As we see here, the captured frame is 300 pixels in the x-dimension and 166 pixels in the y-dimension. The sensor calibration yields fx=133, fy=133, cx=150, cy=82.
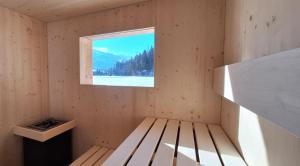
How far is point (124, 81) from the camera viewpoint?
6.37 ft

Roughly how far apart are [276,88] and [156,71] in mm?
1306

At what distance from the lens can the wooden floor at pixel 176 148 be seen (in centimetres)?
84

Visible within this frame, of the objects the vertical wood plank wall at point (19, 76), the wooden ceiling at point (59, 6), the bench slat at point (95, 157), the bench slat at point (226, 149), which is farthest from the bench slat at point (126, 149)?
the vertical wood plank wall at point (19, 76)

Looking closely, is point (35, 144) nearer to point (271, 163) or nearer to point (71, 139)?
point (71, 139)

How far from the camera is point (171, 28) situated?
156 centimetres

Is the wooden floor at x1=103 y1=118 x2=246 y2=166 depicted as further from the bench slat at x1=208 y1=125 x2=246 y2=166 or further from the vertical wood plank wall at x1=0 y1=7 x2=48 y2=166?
the vertical wood plank wall at x1=0 y1=7 x2=48 y2=166

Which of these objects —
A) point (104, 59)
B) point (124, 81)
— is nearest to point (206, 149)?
point (124, 81)

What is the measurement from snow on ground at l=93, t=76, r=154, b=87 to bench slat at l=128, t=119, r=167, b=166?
60cm

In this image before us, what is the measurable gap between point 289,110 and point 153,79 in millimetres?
1444

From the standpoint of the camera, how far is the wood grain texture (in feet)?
0.99

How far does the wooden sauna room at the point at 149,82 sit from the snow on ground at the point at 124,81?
2 centimetres

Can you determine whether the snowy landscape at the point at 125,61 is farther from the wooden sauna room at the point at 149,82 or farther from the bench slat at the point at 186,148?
the bench slat at the point at 186,148

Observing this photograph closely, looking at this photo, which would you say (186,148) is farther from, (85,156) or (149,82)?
(85,156)

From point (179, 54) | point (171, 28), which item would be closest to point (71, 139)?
point (179, 54)
